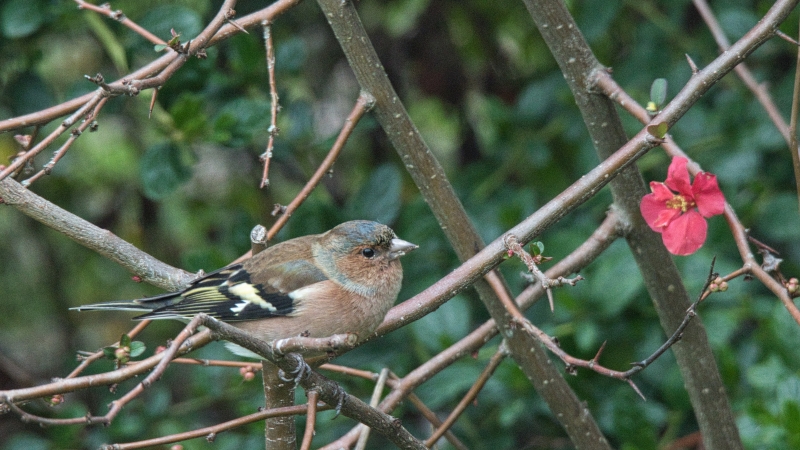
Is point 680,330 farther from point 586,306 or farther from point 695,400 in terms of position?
point 586,306

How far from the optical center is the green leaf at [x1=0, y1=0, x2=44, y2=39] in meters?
3.45

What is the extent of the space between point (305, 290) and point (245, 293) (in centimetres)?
22

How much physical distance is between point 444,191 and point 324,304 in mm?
611

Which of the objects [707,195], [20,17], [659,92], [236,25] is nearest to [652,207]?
[707,195]

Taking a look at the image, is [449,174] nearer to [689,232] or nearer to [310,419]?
[689,232]

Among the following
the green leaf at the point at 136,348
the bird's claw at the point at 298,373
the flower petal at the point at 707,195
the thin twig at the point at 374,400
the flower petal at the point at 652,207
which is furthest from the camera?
the thin twig at the point at 374,400

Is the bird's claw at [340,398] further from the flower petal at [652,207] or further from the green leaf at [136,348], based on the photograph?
the flower petal at [652,207]

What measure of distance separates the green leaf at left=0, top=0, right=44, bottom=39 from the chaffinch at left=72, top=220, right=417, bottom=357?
1312mm

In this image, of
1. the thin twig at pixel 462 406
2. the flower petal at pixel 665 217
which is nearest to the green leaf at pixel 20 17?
the thin twig at pixel 462 406

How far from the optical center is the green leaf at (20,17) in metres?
3.45

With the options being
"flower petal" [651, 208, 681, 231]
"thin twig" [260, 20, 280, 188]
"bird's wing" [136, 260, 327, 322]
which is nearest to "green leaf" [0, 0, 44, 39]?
"bird's wing" [136, 260, 327, 322]

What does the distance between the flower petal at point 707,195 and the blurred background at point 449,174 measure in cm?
100

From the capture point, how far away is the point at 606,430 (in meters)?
3.69

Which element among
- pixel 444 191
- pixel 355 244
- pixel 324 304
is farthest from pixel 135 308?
pixel 444 191
